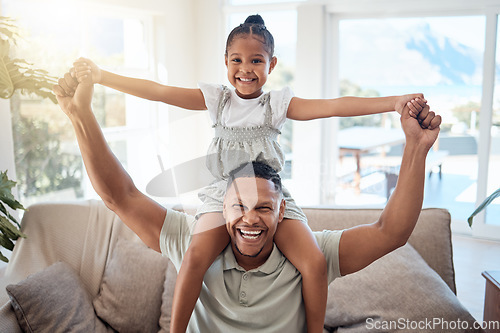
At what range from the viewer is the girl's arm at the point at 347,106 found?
1.09 metres

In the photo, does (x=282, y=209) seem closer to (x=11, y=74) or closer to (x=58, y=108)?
(x=11, y=74)

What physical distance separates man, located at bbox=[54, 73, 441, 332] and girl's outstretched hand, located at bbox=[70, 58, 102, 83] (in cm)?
2

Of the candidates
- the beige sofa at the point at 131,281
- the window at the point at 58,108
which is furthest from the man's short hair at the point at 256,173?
the window at the point at 58,108

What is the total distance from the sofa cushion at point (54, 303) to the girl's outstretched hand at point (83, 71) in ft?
3.48

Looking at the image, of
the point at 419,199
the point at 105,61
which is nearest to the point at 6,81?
the point at 419,199

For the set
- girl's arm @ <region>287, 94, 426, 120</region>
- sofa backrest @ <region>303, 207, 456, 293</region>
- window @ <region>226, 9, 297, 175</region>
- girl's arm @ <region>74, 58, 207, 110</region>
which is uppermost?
window @ <region>226, 9, 297, 175</region>

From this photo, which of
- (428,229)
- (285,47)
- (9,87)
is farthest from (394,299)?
(285,47)

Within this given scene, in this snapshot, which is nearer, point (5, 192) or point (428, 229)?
point (5, 192)

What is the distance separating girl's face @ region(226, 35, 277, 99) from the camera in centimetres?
124

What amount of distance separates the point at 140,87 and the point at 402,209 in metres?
0.72

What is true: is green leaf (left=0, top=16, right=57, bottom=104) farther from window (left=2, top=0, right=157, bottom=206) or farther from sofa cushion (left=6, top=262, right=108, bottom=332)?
window (left=2, top=0, right=157, bottom=206)

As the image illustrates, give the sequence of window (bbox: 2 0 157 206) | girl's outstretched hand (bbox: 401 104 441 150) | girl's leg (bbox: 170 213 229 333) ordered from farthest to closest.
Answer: window (bbox: 2 0 157 206) → girl's leg (bbox: 170 213 229 333) → girl's outstretched hand (bbox: 401 104 441 150)

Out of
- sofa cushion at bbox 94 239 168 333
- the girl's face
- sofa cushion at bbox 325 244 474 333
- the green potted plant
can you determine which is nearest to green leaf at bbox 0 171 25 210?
the green potted plant

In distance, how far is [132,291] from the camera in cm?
203
